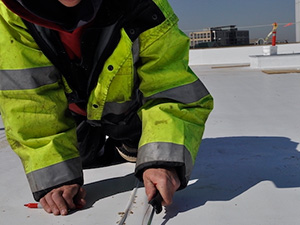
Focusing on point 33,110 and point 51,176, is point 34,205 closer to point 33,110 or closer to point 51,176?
point 51,176

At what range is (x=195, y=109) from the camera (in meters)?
1.13

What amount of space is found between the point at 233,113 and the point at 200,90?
3.52 feet

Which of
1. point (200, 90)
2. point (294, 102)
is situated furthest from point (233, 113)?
point (200, 90)

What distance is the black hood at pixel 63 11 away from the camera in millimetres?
987

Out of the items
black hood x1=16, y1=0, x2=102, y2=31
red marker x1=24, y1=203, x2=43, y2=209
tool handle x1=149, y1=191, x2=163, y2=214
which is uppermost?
black hood x1=16, y1=0, x2=102, y2=31

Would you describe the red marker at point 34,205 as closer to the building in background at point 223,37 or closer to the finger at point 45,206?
the finger at point 45,206

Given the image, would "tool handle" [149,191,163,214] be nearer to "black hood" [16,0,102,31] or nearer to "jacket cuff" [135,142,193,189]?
"jacket cuff" [135,142,193,189]

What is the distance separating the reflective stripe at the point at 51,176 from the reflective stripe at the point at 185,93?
296 mm

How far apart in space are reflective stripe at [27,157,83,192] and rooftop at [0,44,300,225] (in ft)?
0.24

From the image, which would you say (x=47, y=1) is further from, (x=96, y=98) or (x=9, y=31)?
(x=96, y=98)

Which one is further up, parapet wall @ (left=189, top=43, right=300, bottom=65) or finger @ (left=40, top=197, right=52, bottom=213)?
finger @ (left=40, top=197, right=52, bottom=213)

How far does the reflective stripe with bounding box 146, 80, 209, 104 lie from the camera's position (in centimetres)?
Answer: 110

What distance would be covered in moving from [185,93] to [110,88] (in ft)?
0.69

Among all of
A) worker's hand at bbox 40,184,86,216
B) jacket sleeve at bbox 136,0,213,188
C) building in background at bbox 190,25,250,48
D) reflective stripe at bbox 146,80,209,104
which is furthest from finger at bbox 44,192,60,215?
building in background at bbox 190,25,250,48
